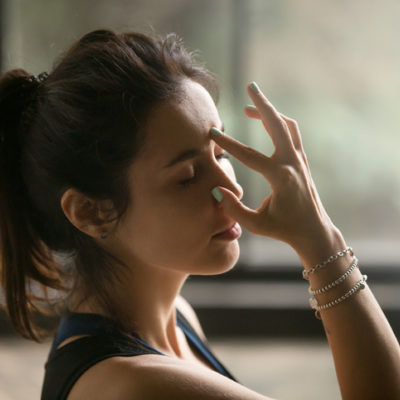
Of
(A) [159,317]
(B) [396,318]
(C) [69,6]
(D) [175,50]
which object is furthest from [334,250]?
(C) [69,6]

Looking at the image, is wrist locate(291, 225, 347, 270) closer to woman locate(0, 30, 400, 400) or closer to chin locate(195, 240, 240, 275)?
woman locate(0, 30, 400, 400)

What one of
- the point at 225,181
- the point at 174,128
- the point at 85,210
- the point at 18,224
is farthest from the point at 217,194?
the point at 18,224

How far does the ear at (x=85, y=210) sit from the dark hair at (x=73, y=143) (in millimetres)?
14

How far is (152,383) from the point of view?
81 centimetres

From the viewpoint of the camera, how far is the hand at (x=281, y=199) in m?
0.90

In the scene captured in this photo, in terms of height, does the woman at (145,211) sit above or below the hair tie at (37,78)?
below

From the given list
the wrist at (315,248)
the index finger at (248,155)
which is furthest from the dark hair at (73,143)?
the wrist at (315,248)

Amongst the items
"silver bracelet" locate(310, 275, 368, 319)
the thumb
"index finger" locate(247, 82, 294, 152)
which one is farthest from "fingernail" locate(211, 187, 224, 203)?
"silver bracelet" locate(310, 275, 368, 319)

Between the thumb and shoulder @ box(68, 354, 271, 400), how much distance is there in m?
0.24

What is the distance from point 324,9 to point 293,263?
4.36 feet

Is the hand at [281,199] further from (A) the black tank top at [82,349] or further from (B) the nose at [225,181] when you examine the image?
(A) the black tank top at [82,349]

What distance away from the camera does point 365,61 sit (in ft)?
9.41

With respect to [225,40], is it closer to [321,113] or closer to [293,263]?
[321,113]

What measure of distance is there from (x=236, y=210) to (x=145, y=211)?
0.52 ft
